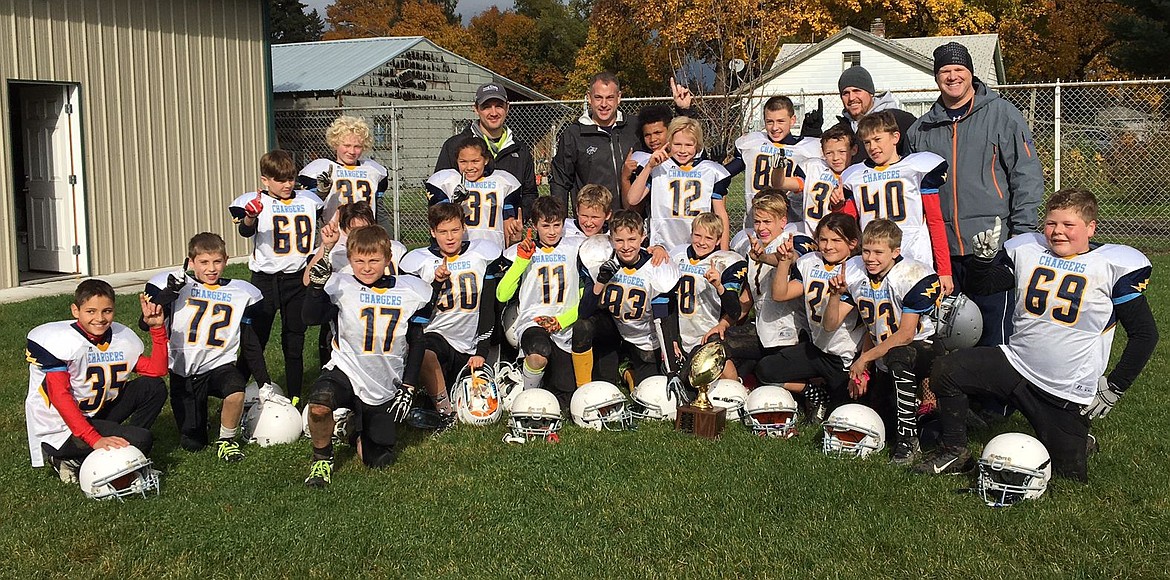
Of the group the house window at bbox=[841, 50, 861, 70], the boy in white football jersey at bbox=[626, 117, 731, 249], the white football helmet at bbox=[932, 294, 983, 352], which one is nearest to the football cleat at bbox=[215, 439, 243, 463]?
the boy in white football jersey at bbox=[626, 117, 731, 249]

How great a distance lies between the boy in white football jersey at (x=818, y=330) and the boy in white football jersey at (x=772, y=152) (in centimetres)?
81

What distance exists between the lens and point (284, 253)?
6.64 m

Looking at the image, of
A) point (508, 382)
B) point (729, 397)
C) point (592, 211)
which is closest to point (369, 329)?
point (508, 382)

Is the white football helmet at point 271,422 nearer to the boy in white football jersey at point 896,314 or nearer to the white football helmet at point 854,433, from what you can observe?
the white football helmet at point 854,433

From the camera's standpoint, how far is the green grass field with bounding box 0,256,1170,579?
4105 millimetres

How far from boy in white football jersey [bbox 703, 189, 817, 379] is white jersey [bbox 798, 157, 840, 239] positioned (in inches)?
4.3

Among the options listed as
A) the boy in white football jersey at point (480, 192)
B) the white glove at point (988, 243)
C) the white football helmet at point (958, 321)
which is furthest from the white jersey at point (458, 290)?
the white glove at point (988, 243)

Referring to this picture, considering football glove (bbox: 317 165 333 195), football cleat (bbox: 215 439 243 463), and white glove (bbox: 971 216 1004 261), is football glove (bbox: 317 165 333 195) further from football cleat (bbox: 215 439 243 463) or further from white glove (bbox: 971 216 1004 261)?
white glove (bbox: 971 216 1004 261)

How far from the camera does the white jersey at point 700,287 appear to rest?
6.60 metres

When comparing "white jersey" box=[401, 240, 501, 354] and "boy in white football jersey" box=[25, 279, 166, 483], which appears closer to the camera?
"boy in white football jersey" box=[25, 279, 166, 483]

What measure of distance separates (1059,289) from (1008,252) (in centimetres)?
34

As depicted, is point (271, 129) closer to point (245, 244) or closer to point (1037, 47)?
point (245, 244)

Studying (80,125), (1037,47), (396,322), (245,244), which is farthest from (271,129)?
(1037,47)

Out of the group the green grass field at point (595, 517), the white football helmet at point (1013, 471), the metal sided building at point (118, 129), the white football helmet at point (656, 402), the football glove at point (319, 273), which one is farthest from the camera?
the metal sided building at point (118, 129)
